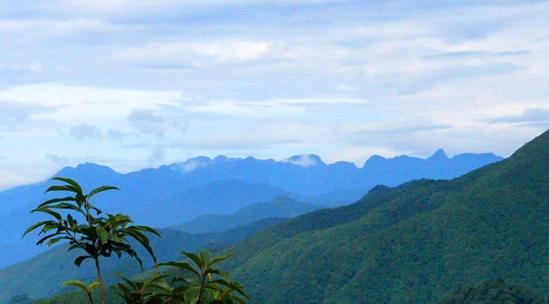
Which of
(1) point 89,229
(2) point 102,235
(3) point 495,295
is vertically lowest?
(3) point 495,295

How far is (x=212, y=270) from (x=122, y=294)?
2077 millimetres

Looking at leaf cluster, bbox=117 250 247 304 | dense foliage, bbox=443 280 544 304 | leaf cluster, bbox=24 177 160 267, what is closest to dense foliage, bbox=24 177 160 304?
leaf cluster, bbox=24 177 160 267

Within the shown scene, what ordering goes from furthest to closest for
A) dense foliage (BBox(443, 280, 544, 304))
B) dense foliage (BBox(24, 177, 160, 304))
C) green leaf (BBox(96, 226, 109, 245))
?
dense foliage (BBox(443, 280, 544, 304)) < dense foliage (BBox(24, 177, 160, 304)) < green leaf (BBox(96, 226, 109, 245))

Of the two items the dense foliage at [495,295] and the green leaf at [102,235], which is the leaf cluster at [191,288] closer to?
the green leaf at [102,235]

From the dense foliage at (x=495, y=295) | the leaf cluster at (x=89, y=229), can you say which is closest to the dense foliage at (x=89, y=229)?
the leaf cluster at (x=89, y=229)

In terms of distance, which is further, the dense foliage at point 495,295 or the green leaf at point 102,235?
the dense foliage at point 495,295

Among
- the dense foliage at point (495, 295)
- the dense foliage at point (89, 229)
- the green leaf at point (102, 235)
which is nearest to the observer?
the green leaf at point (102, 235)

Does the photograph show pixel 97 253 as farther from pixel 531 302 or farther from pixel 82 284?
pixel 531 302

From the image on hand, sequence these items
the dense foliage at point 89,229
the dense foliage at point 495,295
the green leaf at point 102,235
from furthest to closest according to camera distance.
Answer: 1. the dense foliage at point 495,295
2. the dense foliage at point 89,229
3. the green leaf at point 102,235

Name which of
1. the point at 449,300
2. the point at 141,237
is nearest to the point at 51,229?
the point at 141,237

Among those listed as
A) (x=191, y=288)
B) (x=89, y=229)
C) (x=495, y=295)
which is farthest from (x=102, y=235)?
(x=495, y=295)

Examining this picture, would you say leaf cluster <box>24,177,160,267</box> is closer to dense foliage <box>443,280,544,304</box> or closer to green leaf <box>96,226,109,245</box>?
green leaf <box>96,226,109,245</box>

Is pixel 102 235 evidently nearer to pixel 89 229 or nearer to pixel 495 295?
pixel 89 229

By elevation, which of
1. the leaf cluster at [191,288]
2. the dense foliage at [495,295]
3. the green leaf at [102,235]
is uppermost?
the green leaf at [102,235]
